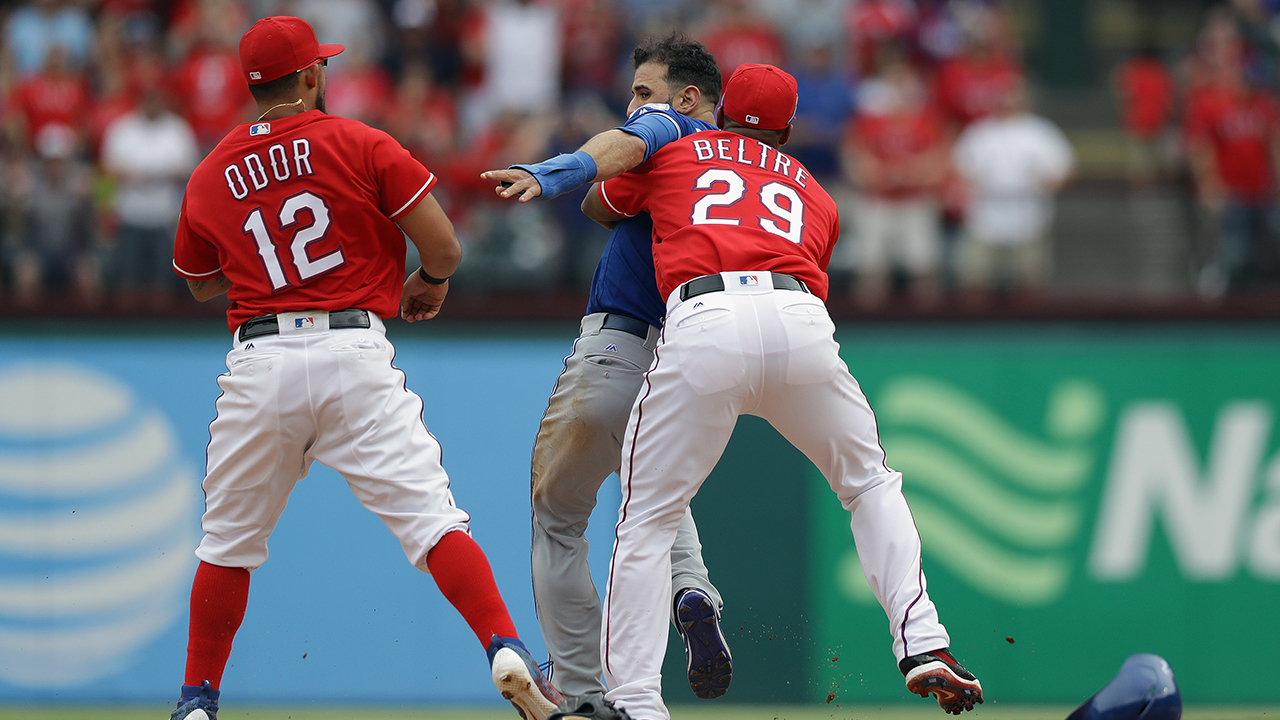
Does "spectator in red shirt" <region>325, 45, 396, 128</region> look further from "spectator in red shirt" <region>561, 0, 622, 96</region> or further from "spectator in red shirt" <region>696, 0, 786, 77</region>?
"spectator in red shirt" <region>696, 0, 786, 77</region>

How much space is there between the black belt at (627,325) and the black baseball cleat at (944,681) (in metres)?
1.65

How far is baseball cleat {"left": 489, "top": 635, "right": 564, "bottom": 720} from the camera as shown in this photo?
476 cm

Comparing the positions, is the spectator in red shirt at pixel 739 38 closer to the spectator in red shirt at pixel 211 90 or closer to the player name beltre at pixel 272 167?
the spectator in red shirt at pixel 211 90

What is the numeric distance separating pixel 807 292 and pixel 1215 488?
5.43m

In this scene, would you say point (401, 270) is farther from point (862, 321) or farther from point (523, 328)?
point (862, 321)

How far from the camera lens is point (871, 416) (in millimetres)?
5180

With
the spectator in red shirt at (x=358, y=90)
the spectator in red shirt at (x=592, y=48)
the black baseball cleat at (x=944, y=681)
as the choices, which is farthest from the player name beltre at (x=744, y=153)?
the spectator in red shirt at (x=592, y=48)

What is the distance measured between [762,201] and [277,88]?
184cm

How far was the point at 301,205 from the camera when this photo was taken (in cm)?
509

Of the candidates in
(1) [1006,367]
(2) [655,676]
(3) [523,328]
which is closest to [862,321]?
(1) [1006,367]

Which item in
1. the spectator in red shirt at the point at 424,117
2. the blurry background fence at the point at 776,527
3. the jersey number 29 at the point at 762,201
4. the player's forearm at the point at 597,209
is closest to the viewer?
the jersey number 29 at the point at 762,201

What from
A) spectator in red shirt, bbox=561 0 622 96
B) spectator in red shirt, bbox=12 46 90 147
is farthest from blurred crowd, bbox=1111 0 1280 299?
spectator in red shirt, bbox=12 46 90 147

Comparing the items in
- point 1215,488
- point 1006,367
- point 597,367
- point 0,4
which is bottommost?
point 1215,488

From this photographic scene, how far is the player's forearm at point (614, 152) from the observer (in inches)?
201
